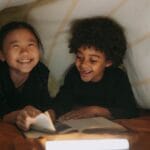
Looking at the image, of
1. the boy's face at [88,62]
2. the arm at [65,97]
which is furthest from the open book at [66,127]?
the boy's face at [88,62]

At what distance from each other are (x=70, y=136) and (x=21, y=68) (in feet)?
1.19

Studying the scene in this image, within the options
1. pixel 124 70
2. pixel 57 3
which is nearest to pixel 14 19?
pixel 57 3

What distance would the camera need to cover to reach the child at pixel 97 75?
3.92 ft

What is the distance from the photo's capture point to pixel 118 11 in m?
1.13

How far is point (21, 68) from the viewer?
3.88 ft

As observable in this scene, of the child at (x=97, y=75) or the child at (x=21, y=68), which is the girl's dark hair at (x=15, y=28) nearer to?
the child at (x=21, y=68)

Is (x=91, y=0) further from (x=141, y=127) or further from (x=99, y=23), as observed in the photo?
(x=141, y=127)

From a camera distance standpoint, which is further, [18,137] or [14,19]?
[14,19]

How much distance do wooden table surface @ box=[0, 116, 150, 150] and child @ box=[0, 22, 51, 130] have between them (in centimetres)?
20

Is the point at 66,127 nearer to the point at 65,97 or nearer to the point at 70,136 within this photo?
the point at 70,136

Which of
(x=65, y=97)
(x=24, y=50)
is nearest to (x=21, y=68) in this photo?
(x=24, y=50)

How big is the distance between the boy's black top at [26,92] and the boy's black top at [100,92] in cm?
5

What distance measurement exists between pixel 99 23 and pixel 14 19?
0.25 metres

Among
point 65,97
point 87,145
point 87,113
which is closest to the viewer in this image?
point 87,145
